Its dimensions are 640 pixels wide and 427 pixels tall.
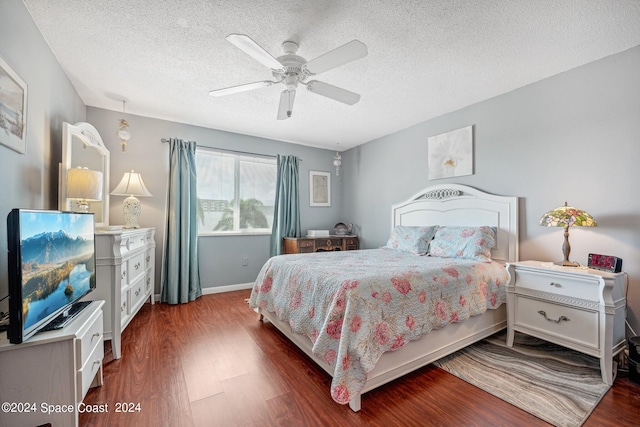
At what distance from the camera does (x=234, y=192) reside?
4.32 metres

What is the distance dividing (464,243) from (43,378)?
3.25 m

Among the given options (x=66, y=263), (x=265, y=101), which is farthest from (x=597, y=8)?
(x=66, y=263)

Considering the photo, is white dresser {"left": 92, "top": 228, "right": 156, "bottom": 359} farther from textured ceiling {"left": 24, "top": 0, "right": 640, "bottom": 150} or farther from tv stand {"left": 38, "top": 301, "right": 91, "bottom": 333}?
textured ceiling {"left": 24, "top": 0, "right": 640, "bottom": 150}

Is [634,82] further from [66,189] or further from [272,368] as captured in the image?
[66,189]

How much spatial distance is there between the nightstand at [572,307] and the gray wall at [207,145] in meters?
3.33

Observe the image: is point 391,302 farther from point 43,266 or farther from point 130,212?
point 130,212

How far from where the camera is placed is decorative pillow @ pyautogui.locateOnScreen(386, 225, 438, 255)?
3168 millimetres

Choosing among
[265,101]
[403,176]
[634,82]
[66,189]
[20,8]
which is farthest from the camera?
[403,176]

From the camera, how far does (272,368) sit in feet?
6.73

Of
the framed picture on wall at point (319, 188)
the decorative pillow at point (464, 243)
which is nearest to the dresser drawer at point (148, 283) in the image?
the framed picture on wall at point (319, 188)

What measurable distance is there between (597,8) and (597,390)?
8.09 feet

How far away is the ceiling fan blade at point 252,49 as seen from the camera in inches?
61.5

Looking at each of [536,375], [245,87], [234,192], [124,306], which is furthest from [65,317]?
[536,375]

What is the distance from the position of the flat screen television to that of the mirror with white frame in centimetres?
74
